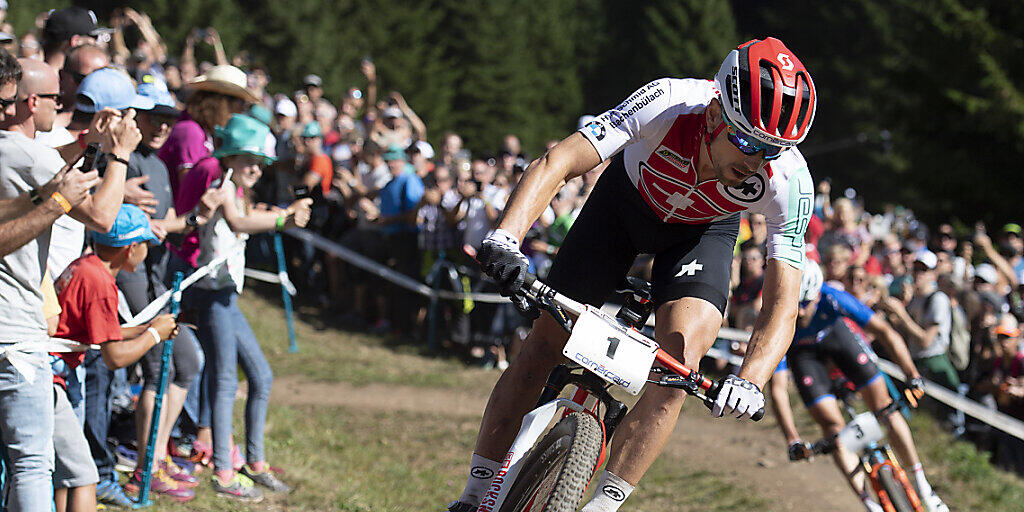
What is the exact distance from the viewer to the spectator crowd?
3.99m

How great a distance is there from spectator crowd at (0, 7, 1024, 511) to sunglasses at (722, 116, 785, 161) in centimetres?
112

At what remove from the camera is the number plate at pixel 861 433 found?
6.57 m

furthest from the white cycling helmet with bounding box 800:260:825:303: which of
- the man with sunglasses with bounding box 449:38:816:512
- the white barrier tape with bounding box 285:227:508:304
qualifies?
the white barrier tape with bounding box 285:227:508:304

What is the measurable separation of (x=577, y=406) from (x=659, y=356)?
489 mm

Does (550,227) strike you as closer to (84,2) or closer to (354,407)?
(354,407)

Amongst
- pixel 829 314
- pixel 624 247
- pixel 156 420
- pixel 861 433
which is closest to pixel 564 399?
pixel 624 247

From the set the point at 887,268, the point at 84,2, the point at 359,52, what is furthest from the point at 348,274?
the point at 359,52

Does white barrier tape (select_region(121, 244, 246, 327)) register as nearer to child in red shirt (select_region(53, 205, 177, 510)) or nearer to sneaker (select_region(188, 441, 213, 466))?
child in red shirt (select_region(53, 205, 177, 510))

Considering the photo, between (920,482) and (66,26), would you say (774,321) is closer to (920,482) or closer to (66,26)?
(920,482)

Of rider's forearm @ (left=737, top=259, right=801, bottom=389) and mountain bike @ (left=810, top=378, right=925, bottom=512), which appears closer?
rider's forearm @ (left=737, top=259, right=801, bottom=389)

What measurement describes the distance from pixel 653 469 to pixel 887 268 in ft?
22.1

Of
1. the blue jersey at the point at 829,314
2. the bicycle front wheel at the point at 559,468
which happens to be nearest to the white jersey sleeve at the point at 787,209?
the bicycle front wheel at the point at 559,468

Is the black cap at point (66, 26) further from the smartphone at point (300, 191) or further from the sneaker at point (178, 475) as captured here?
the sneaker at point (178, 475)

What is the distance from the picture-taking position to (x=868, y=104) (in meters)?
Result: 42.7
